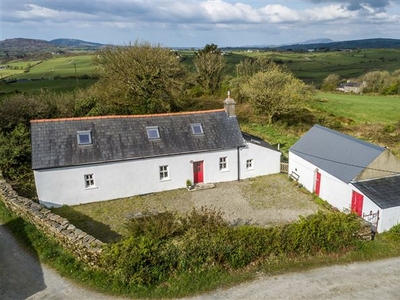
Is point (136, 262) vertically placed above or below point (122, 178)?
above

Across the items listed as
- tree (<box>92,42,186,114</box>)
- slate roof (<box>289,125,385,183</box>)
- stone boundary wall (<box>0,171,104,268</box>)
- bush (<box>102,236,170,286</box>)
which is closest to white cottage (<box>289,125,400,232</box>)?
slate roof (<box>289,125,385,183</box>)

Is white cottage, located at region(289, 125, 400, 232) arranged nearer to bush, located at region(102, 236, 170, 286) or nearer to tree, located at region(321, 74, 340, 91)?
bush, located at region(102, 236, 170, 286)

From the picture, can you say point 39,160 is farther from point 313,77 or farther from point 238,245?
point 313,77

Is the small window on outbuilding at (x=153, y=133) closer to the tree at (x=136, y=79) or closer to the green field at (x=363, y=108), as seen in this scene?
the tree at (x=136, y=79)

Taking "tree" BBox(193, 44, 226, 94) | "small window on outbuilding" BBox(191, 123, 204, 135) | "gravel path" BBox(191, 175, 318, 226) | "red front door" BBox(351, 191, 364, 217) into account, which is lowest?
"gravel path" BBox(191, 175, 318, 226)

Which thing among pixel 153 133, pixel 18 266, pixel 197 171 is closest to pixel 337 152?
pixel 197 171

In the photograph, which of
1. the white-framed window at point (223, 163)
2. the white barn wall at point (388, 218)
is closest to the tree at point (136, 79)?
the white-framed window at point (223, 163)

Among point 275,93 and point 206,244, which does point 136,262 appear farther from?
point 275,93
